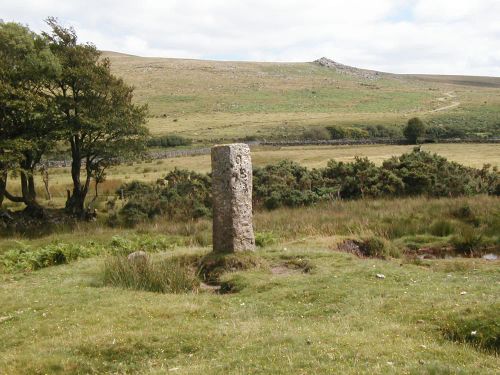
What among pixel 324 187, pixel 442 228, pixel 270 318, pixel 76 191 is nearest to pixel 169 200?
pixel 76 191

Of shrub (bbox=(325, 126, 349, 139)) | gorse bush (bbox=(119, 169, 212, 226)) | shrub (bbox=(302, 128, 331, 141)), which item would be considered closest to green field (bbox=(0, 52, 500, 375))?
gorse bush (bbox=(119, 169, 212, 226))

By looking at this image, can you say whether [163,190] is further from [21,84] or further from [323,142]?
[323,142]

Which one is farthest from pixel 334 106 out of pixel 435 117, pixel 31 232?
pixel 31 232

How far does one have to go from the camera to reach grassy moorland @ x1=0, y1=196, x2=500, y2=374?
8.16 meters

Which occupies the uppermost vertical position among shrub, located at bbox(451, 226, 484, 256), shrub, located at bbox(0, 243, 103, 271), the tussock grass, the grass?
the tussock grass

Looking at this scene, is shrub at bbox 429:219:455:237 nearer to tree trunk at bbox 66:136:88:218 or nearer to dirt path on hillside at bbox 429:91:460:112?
tree trunk at bbox 66:136:88:218

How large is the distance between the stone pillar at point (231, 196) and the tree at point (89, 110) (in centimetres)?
1581

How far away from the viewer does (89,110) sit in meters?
30.8

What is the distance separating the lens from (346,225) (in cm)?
2220

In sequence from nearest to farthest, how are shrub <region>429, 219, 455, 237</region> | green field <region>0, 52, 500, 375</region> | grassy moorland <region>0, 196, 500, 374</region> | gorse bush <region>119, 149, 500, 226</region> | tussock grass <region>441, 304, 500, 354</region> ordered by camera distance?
grassy moorland <region>0, 196, 500, 374</region>
green field <region>0, 52, 500, 375</region>
tussock grass <region>441, 304, 500, 354</region>
shrub <region>429, 219, 455, 237</region>
gorse bush <region>119, 149, 500, 226</region>

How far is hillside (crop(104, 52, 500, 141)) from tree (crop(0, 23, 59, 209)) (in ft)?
143

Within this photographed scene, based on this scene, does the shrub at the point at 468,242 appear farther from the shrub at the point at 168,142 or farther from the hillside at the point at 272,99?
the hillside at the point at 272,99

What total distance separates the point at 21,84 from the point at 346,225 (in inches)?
728

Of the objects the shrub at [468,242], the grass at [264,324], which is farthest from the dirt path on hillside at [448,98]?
the grass at [264,324]
